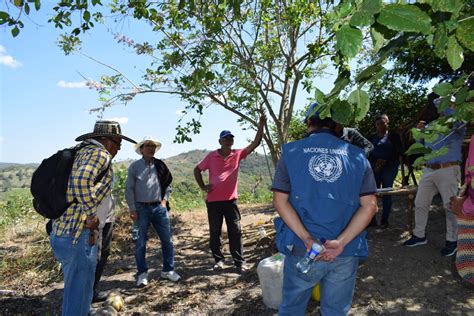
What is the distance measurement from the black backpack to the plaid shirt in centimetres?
4

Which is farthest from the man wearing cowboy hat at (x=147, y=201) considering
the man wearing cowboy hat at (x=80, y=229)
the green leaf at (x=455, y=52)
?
Result: the green leaf at (x=455, y=52)

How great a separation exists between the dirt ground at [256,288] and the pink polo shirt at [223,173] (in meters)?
1.10

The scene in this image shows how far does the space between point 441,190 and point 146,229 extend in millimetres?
3832

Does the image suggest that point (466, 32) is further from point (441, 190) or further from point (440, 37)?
point (441, 190)

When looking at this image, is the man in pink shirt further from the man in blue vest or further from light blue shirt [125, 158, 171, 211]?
the man in blue vest

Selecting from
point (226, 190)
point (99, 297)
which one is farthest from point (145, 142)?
point (99, 297)

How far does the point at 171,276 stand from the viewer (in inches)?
205

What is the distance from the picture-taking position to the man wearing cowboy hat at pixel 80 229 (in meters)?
2.96

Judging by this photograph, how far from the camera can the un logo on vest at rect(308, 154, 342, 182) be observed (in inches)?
90.9

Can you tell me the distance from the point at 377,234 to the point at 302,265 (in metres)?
4.19

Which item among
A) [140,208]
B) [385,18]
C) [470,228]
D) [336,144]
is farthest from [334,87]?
[140,208]

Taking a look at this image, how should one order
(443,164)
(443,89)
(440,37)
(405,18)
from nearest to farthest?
1. (405,18)
2. (440,37)
3. (443,89)
4. (443,164)

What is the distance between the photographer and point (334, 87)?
1172mm

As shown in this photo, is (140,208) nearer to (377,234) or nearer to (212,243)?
(212,243)
